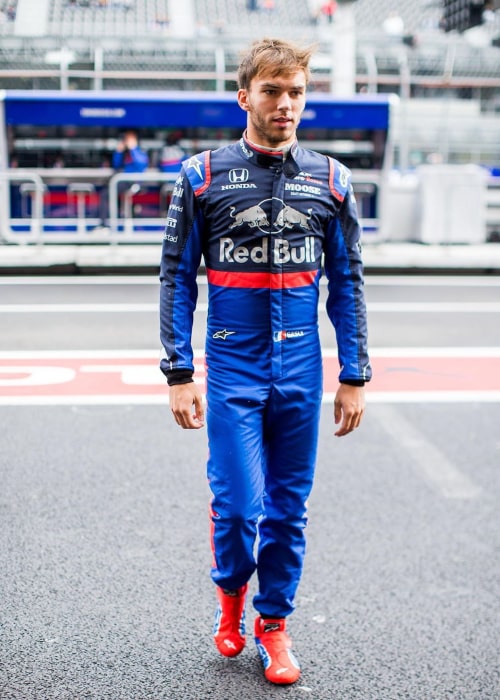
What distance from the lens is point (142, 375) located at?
7.29 m

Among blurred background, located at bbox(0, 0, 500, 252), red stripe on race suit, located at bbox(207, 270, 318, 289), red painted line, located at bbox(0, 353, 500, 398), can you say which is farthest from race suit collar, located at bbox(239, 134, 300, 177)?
blurred background, located at bbox(0, 0, 500, 252)

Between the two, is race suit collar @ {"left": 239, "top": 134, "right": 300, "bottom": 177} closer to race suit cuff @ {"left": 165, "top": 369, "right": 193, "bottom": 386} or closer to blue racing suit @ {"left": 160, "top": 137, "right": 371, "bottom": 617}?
blue racing suit @ {"left": 160, "top": 137, "right": 371, "bottom": 617}

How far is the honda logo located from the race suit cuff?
595 mm

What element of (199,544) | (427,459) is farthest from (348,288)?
(427,459)

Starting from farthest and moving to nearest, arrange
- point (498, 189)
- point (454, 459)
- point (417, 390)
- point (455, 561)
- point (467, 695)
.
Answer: point (498, 189) → point (417, 390) → point (454, 459) → point (455, 561) → point (467, 695)

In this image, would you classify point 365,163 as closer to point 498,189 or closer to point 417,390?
point 498,189

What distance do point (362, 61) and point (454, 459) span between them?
55.0 ft

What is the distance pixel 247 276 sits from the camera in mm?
2898

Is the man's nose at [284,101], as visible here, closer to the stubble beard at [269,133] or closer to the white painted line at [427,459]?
the stubble beard at [269,133]

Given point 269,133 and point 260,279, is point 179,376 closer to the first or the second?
point 260,279

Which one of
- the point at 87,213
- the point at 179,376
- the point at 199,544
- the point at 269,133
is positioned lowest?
the point at 199,544

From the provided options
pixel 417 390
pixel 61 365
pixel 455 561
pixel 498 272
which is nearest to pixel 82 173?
pixel 498 272

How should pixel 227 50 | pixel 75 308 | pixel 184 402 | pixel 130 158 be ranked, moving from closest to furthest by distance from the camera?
pixel 184 402
pixel 75 308
pixel 130 158
pixel 227 50

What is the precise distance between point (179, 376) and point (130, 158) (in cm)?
1321
